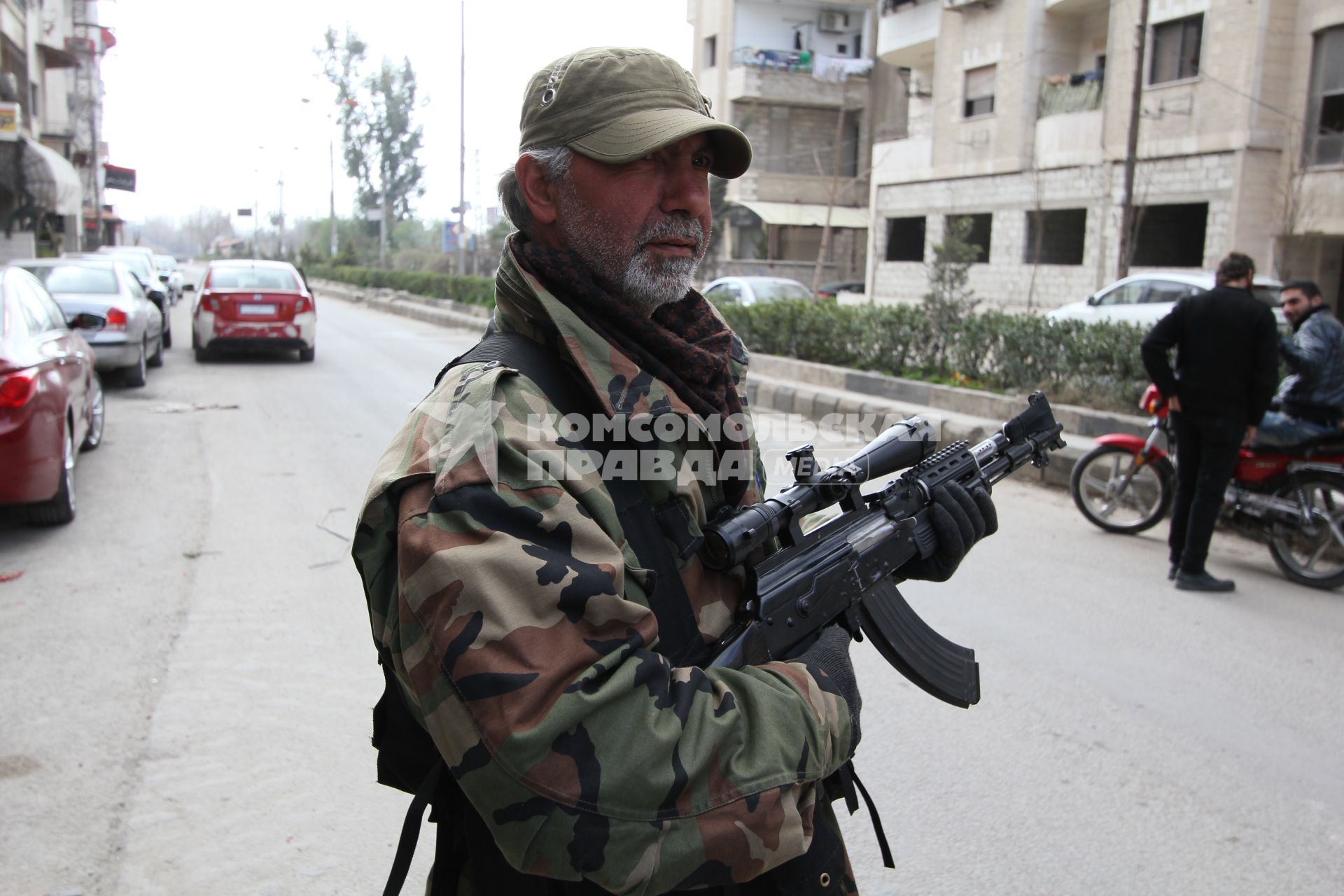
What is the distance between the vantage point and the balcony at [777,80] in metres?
37.4

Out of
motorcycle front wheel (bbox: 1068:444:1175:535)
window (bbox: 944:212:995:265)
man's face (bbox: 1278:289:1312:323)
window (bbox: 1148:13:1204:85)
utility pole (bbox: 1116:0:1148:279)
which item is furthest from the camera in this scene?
window (bbox: 944:212:995:265)

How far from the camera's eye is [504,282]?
55.9 inches

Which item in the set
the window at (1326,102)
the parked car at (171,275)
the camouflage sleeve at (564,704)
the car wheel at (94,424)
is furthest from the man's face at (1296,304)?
the parked car at (171,275)

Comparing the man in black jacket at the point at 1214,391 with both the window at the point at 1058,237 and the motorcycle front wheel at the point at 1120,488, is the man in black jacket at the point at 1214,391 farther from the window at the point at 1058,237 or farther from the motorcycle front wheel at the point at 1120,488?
the window at the point at 1058,237

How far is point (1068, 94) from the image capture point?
23719 millimetres

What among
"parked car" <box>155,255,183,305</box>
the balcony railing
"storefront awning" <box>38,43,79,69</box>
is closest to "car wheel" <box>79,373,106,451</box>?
"parked car" <box>155,255,183,305</box>

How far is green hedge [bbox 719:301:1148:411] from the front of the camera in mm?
9031

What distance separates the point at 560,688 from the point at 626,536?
8.9 inches

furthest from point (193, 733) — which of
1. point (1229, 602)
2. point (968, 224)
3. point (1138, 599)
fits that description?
point (968, 224)

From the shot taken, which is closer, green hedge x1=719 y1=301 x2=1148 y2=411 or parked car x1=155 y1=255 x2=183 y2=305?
green hedge x1=719 y1=301 x2=1148 y2=411

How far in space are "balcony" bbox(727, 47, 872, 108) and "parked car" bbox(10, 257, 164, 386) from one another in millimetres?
29271

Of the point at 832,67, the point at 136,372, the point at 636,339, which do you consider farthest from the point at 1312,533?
the point at 832,67

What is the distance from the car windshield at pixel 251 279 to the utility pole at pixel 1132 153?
1464 cm

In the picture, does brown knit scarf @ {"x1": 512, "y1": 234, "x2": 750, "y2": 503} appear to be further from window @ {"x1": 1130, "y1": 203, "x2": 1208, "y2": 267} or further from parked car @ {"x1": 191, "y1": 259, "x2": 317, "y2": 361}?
window @ {"x1": 1130, "y1": 203, "x2": 1208, "y2": 267}
